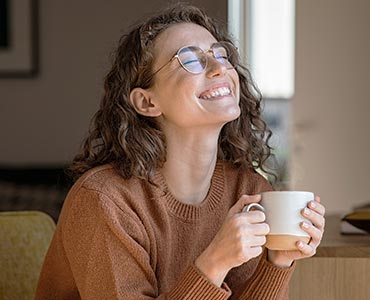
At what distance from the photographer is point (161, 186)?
5.04 feet

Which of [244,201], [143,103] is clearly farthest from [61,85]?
[244,201]

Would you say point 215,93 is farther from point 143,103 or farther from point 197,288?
point 197,288

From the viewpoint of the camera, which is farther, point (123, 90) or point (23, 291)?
point (23, 291)

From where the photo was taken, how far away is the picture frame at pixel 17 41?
4.65 m

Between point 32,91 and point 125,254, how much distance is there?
134 inches

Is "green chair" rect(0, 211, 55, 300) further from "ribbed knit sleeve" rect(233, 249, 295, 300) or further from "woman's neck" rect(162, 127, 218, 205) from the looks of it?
"ribbed knit sleeve" rect(233, 249, 295, 300)

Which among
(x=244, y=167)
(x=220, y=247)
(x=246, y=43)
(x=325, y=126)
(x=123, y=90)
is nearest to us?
(x=220, y=247)

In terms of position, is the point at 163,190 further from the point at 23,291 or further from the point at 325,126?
the point at 325,126

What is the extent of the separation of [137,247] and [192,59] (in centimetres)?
33

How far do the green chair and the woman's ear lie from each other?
0.38m

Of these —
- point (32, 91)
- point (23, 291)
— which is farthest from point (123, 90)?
point (32, 91)

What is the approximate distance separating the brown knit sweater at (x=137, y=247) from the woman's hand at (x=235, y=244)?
0.08 feet

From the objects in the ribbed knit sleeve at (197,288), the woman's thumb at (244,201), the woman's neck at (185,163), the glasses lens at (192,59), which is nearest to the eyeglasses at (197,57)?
the glasses lens at (192,59)

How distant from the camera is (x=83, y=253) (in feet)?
4.75
